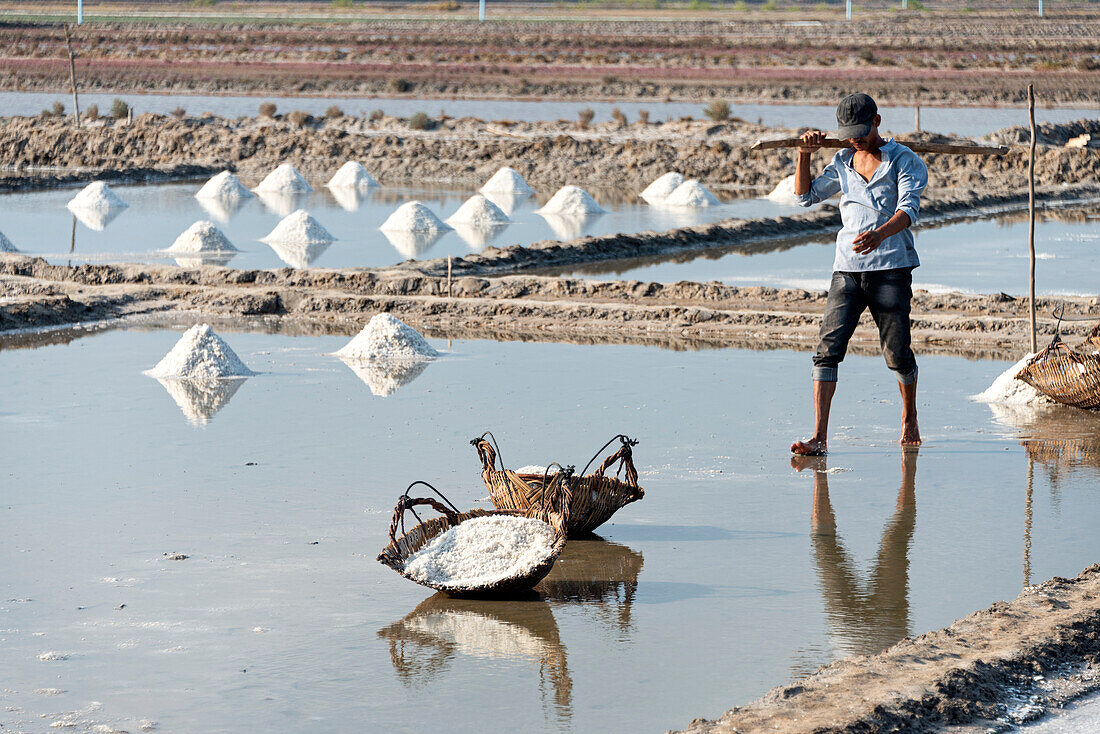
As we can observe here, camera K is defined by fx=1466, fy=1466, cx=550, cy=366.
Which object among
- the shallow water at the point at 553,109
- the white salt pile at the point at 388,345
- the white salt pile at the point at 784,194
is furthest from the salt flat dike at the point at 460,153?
the white salt pile at the point at 388,345

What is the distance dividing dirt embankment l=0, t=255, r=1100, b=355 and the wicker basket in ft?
7.22

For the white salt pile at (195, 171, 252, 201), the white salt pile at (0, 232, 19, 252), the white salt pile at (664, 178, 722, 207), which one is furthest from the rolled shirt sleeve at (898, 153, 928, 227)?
the white salt pile at (195, 171, 252, 201)

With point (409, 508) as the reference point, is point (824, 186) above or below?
above

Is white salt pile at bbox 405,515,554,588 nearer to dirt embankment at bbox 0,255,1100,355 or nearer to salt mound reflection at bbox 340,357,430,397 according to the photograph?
salt mound reflection at bbox 340,357,430,397

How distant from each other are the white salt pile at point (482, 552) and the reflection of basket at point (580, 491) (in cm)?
21

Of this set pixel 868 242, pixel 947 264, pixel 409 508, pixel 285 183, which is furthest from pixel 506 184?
pixel 409 508

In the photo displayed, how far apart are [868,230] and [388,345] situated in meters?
3.89

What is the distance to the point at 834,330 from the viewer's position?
5.92m

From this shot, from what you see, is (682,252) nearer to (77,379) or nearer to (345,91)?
(77,379)

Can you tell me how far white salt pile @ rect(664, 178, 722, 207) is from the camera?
1923 centimetres

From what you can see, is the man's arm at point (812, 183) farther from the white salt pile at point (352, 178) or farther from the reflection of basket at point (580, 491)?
the white salt pile at point (352, 178)

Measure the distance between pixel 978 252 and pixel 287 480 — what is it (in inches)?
410

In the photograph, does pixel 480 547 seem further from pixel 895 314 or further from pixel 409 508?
pixel 895 314

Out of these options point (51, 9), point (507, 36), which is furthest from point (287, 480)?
point (51, 9)
